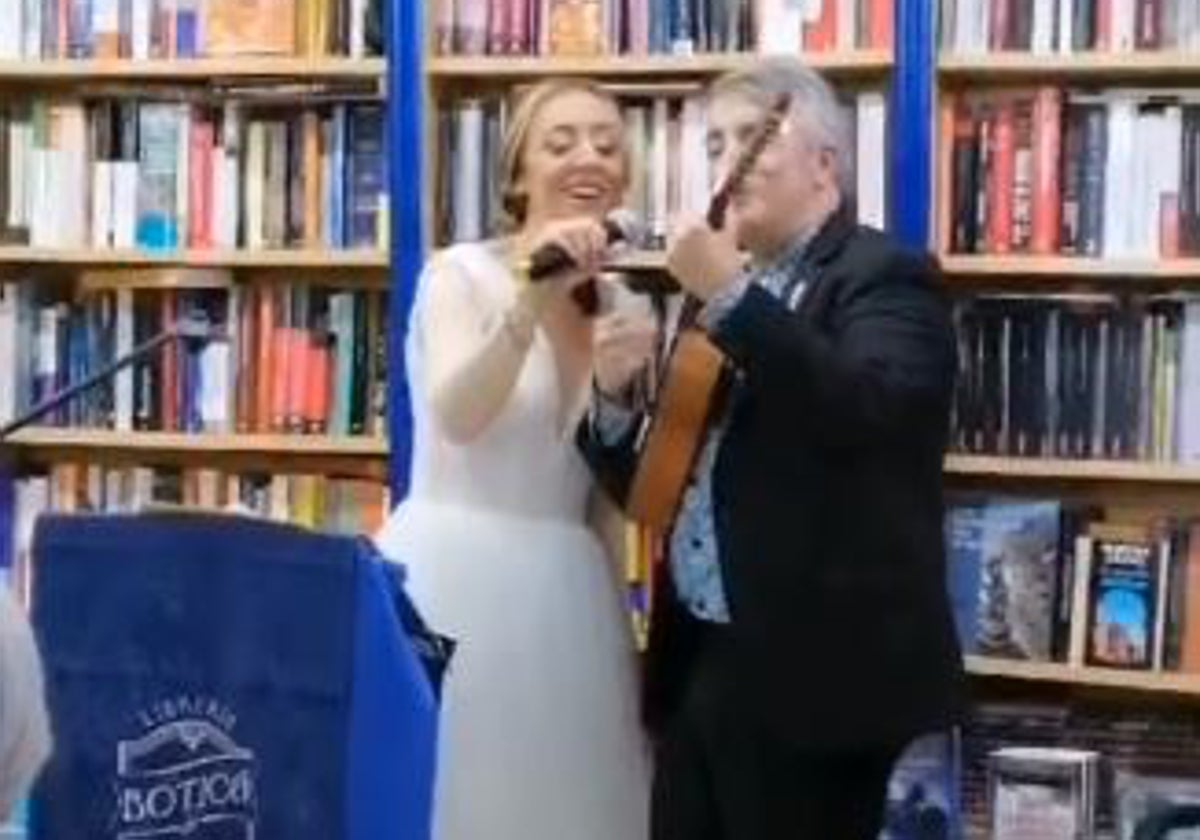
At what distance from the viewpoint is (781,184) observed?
2.44 meters

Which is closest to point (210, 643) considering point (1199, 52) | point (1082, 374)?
point (1082, 374)

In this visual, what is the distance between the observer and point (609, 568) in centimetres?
264

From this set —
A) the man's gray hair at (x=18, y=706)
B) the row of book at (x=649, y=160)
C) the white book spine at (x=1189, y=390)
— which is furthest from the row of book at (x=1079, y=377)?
the man's gray hair at (x=18, y=706)

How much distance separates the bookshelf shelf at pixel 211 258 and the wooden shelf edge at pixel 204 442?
0.90ft

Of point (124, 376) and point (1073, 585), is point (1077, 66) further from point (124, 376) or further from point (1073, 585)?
point (124, 376)

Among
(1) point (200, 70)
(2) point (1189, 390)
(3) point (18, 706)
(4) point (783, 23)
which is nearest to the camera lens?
(3) point (18, 706)

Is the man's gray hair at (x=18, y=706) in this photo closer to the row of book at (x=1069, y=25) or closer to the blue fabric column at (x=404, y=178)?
the blue fabric column at (x=404, y=178)

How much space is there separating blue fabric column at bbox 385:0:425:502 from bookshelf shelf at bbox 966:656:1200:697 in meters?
0.91

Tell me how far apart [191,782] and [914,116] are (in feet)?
5.35

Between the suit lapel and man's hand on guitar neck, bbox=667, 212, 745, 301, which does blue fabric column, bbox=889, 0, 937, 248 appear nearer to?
the suit lapel

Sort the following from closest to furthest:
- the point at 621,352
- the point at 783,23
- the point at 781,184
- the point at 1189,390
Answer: the point at 781,184 < the point at 621,352 < the point at 1189,390 < the point at 783,23

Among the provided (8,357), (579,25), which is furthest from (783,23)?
(8,357)

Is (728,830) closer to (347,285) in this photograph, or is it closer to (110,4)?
(347,285)

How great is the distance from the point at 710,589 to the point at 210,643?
0.64 metres
